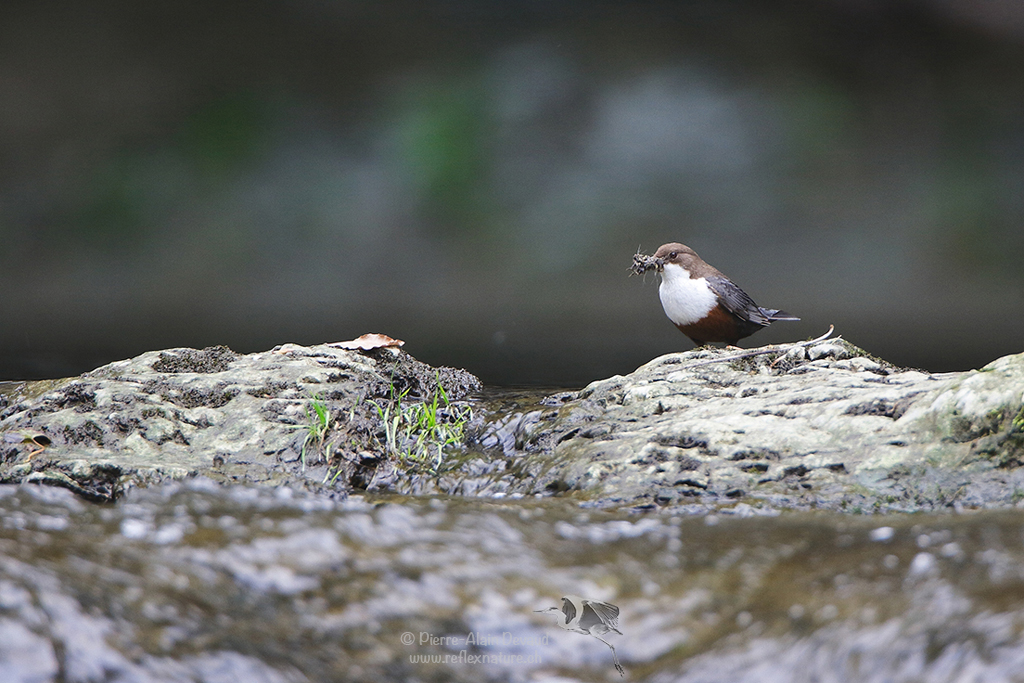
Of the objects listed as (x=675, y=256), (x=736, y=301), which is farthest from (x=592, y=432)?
(x=675, y=256)

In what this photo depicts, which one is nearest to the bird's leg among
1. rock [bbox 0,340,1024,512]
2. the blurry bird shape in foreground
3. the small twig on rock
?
the blurry bird shape in foreground

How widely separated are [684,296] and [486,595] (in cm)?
234

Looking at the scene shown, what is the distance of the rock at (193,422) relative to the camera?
201 centimetres

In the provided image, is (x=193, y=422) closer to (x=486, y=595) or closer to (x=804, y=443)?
(x=486, y=595)

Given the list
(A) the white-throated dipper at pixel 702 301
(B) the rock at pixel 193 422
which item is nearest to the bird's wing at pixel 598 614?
(B) the rock at pixel 193 422

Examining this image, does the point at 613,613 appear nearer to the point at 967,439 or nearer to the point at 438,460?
the point at 967,439

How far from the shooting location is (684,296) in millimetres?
3344

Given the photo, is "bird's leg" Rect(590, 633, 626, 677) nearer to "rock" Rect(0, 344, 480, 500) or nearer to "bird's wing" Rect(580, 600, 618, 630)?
"bird's wing" Rect(580, 600, 618, 630)

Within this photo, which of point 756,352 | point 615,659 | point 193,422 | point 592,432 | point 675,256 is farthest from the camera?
point 675,256

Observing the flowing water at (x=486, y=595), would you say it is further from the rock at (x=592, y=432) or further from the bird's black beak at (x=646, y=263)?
the bird's black beak at (x=646, y=263)

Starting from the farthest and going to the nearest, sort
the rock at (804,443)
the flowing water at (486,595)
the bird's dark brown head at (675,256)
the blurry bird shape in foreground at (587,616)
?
1. the bird's dark brown head at (675,256)
2. the rock at (804,443)
3. the blurry bird shape in foreground at (587,616)
4. the flowing water at (486,595)

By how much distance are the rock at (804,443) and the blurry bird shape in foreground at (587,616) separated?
58 centimetres

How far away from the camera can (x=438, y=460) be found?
91.9 inches

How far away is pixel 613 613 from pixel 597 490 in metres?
0.67
